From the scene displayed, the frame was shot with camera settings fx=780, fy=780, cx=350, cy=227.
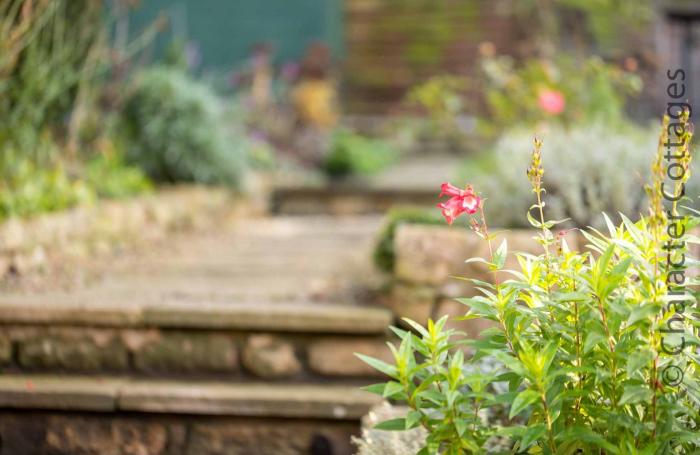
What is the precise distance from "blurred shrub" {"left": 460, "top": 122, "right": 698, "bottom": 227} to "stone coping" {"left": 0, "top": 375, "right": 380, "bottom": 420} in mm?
1039

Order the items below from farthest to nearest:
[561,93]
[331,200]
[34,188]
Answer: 1. [331,200]
2. [561,93]
3. [34,188]

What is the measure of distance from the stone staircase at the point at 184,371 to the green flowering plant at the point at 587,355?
98 cm

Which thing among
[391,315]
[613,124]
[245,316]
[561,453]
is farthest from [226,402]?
[613,124]

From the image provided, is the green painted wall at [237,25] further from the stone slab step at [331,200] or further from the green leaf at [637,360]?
the green leaf at [637,360]

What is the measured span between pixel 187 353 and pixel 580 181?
159 cm

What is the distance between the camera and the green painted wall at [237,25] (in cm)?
778

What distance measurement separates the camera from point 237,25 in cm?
780

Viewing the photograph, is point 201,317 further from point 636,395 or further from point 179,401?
point 636,395

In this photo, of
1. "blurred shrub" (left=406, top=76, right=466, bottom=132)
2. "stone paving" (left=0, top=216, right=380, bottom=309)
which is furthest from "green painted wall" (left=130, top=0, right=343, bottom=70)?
"stone paving" (left=0, top=216, right=380, bottom=309)

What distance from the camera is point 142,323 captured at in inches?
99.5

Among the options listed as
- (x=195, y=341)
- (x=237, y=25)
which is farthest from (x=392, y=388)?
(x=237, y=25)

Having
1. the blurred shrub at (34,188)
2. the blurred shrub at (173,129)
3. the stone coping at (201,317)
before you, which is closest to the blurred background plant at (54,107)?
the blurred shrub at (34,188)

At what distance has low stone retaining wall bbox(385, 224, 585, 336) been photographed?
2543 mm

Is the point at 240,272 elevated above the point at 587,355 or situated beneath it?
situated beneath
